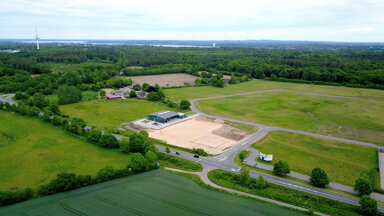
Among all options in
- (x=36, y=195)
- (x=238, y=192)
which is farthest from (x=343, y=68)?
(x=36, y=195)

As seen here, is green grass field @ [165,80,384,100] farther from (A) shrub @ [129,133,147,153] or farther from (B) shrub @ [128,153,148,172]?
(B) shrub @ [128,153,148,172]

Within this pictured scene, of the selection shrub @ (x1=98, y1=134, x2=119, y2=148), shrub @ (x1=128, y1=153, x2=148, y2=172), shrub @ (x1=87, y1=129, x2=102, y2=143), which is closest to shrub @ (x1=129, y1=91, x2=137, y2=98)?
shrub @ (x1=87, y1=129, x2=102, y2=143)

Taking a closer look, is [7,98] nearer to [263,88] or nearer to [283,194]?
[283,194]

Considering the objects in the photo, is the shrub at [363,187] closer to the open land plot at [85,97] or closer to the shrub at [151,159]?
the shrub at [151,159]

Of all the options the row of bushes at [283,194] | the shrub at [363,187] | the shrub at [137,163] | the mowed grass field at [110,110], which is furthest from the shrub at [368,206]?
the mowed grass field at [110,110]

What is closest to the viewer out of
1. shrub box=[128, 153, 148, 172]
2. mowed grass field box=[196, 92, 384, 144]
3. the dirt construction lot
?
shrub box=[128, 153, 148, 172]

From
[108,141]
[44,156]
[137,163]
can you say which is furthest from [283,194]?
[44,156]

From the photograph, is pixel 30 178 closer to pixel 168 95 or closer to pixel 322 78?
pixel 168 95
